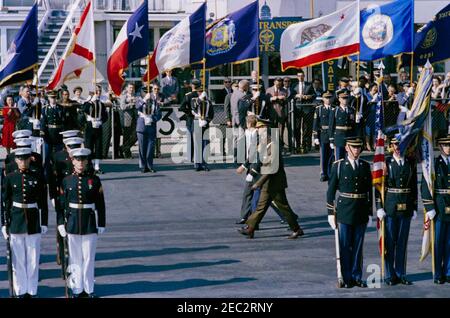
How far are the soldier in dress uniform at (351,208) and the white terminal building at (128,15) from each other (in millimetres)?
19827

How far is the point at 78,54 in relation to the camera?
20.8 meters

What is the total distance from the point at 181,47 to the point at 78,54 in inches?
90.6

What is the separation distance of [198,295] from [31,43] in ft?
27.8

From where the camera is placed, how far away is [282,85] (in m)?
24.1

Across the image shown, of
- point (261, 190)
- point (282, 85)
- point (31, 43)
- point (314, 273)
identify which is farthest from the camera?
point (282, 85)

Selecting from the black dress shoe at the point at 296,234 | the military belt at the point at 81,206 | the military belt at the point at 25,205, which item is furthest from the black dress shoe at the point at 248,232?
the military belt at the point at 25,205

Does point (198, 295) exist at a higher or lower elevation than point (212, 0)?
lower

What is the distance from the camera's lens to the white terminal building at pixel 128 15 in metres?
32.1

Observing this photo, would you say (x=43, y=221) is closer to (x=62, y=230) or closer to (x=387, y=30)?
(x=62, y=230)

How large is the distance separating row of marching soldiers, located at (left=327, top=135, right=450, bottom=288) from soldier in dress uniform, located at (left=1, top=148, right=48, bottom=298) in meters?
3.44

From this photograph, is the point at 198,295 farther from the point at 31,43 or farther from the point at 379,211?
the point at 31,43

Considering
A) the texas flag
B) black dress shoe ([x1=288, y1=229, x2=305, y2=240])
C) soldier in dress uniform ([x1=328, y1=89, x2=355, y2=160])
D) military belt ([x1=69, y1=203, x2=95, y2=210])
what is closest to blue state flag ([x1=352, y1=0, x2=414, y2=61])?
soldier in dress uniform ([x1=328, y1=89, x2=355, y2=160])

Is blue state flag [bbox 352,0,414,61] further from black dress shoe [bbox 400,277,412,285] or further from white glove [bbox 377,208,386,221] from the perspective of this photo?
black dress shoe [bbox 400,277,412,285]
